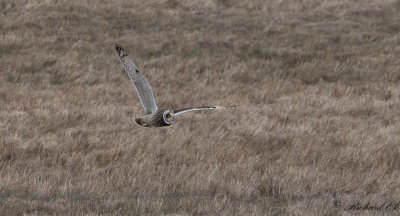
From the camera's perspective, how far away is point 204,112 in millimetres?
13156

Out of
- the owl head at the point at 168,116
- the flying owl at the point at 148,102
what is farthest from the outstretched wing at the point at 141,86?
the owl head at the point at 168,116

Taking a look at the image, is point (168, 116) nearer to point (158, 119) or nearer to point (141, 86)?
point (158, 119)

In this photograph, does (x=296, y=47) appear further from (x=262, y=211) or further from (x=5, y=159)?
(x=262, y=211)

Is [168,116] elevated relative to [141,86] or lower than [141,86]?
lower

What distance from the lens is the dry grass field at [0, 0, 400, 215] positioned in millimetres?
7051

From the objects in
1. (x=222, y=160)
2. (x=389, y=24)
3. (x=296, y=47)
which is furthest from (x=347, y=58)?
(x=222, y=160)

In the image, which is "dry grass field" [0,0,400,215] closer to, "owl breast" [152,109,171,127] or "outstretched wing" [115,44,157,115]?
"owl breast" [152,109,171,127]

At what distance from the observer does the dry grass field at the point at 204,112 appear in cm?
705

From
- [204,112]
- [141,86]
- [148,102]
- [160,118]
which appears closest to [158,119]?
[160,118]

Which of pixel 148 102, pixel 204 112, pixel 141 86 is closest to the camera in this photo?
pixel 141 86

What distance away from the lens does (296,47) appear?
21.5 m

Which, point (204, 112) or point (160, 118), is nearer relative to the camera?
point (160, 118)

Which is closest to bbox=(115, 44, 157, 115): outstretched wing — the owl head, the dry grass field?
the owl head

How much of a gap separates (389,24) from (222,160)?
16.6 m
